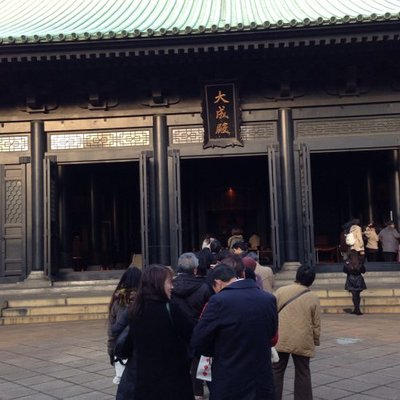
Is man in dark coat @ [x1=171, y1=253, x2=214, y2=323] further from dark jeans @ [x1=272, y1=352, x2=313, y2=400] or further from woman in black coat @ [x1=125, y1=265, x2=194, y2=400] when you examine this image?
woman in black coat @ [x1=125, y1=265, x2=194, y2=400]

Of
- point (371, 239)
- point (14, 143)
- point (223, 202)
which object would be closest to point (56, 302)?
point (14, 143)

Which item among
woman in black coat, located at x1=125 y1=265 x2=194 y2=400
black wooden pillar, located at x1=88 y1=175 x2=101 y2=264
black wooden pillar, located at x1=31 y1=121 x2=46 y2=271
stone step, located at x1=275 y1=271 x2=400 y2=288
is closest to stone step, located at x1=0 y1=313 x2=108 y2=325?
black wooden pillar, located at x1=31 y1=121 x2=46 y2=271

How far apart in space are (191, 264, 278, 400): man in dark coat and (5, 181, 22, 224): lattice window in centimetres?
1014

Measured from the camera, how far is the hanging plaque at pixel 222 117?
12.1 meters

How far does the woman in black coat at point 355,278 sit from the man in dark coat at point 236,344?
709 centimetres

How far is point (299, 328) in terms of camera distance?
4441mm

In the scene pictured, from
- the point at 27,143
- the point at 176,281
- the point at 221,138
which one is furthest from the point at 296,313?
the point at 27,143

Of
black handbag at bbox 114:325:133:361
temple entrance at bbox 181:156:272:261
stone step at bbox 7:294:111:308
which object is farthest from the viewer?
temple entrance at bbox 181:156:272:261

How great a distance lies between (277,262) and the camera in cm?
1158

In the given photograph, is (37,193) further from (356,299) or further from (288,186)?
(356,299)

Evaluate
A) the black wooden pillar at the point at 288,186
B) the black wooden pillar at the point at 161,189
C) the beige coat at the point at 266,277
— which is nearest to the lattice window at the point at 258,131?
the black wooden pillar at the point at 288,186

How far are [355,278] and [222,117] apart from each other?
4814mm

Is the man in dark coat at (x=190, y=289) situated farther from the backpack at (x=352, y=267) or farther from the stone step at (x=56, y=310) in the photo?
the stone step at (x=56, y=310)

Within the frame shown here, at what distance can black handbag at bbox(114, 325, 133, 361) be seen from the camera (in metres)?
3.56
